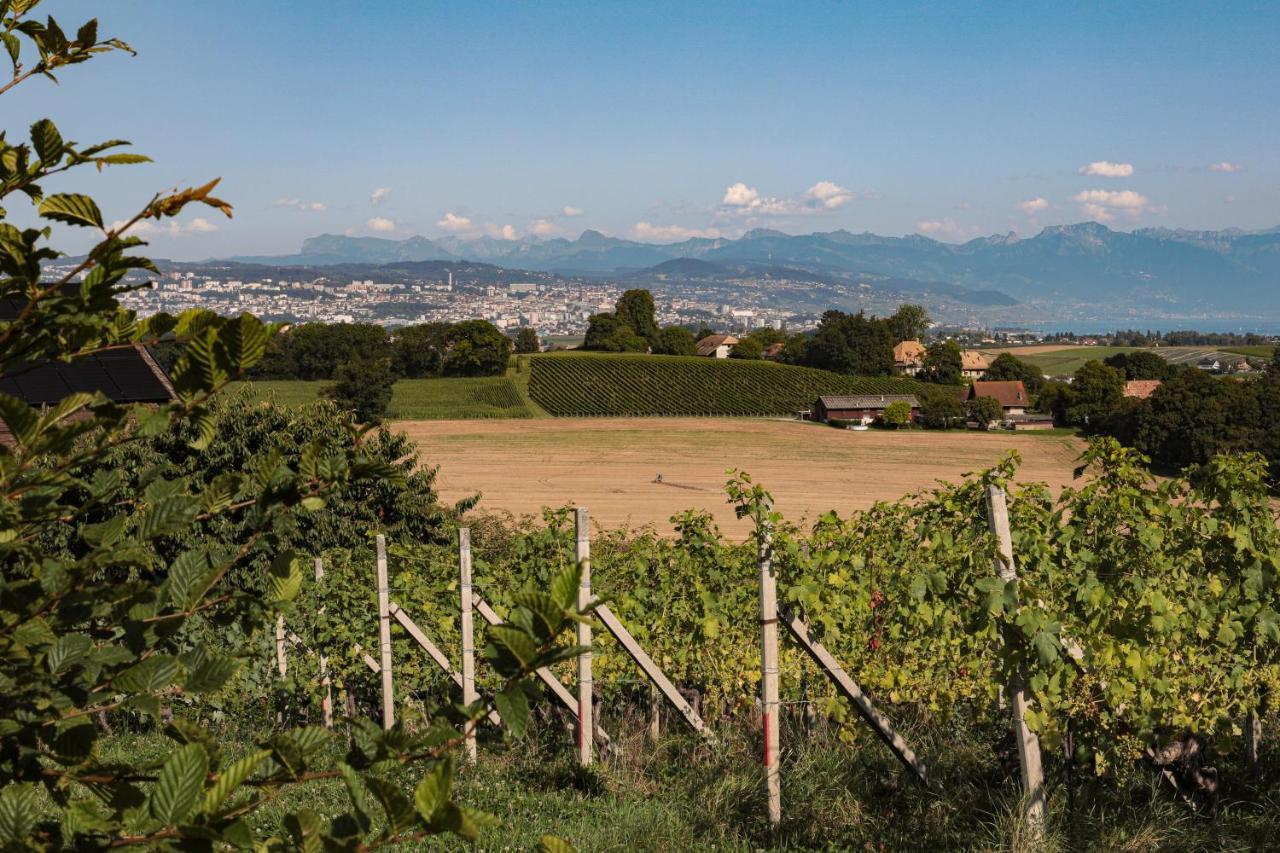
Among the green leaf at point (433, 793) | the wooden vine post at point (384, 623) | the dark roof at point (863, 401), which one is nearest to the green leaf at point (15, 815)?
the green leaf at point (433, 793)

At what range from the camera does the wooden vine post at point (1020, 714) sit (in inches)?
190

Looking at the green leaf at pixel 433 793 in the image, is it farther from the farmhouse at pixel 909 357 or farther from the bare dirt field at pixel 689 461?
the farmhouse at pixel 909 357

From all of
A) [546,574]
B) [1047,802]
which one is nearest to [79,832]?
[1047,802]

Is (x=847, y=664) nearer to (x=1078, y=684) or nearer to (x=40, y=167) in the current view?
Answer: (x=1078, y=684)

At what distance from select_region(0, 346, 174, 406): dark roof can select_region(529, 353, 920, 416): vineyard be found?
183 feet

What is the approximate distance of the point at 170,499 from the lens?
6.06 ft

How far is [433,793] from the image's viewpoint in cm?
132

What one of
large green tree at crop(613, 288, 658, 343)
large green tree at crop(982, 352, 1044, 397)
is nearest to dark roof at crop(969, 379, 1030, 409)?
large green tree at crop(982, 352, 1044, 397)

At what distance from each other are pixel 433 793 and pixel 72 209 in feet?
3.78

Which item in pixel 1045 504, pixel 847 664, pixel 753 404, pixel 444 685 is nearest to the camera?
pixel 1045 504

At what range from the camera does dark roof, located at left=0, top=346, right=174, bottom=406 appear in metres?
17.3

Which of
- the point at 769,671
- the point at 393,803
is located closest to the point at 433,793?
the point at 393,803

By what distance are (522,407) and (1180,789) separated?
7252 cm

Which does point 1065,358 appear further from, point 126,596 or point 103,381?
point 126,596
